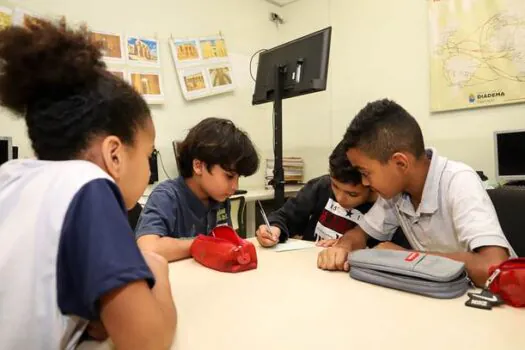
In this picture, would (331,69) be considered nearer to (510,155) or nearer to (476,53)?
(476,53)

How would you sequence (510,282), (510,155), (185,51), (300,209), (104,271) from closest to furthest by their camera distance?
1. (104,271)
2. (510,282)
3. (300,209)
4. (510,155)
5. (185,51)

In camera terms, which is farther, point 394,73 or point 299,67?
point 394,73

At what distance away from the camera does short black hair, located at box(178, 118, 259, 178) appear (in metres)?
1.34

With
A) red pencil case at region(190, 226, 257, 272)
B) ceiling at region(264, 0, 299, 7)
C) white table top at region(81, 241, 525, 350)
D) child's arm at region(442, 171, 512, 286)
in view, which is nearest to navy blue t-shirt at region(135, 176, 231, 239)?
red pencil case at region(190, 226, 257, 272)

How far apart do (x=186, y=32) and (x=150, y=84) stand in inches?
22.4

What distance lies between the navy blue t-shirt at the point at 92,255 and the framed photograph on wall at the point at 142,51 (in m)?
2.36

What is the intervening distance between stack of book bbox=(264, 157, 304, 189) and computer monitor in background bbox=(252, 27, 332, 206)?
104 centimetres

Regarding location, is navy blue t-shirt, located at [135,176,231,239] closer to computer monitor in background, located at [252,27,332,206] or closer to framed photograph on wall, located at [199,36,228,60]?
computer monitor in background, located at [252,27,332,206]

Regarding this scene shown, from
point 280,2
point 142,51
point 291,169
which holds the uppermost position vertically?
point 280,2

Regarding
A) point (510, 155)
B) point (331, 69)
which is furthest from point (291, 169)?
point (510, 155)

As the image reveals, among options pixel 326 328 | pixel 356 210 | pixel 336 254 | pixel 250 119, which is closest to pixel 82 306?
pixel 326 328

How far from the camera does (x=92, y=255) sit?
45cm

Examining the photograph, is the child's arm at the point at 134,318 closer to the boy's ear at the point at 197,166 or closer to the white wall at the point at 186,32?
the boy's ear at the point at 197,166

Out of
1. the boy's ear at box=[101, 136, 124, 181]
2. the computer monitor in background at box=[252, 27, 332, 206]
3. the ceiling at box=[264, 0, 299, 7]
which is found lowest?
the boy's ear at box=[101, 136, 124, 181]
